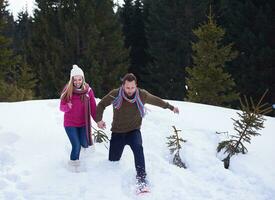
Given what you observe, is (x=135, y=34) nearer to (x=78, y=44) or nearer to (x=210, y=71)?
(x=78, y=44)

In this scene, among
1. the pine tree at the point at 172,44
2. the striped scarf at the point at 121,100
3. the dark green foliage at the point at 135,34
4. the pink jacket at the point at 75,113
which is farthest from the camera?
the dark green foliage at the point at 135,34

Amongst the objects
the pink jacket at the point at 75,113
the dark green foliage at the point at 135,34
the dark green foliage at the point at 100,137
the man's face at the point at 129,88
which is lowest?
the dark green foliage at the point at 100,137

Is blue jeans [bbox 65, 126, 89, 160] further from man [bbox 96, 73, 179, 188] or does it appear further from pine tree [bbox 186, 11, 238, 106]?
pine tree [bbox 186, 11, 238, 106]

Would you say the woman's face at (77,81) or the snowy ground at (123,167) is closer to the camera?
the snowy ground at (123,167)

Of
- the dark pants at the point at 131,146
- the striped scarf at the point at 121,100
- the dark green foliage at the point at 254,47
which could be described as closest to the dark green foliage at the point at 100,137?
the dark pants at the point at 131,146

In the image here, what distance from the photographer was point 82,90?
6.08 metres

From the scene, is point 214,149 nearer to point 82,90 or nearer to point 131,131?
point 131,131

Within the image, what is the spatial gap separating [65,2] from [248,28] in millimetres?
9977

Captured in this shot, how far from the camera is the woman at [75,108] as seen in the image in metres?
5.98

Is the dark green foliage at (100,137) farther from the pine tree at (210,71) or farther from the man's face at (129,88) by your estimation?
the pine tree at (210,71)

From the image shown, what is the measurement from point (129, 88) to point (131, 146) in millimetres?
887

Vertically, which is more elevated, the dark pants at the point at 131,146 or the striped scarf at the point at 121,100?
the striped scarf at the point at 121,100

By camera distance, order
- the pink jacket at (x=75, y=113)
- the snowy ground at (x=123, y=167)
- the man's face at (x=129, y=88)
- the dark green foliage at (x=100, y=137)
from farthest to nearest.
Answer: the dark green foliage at (x=100, y=137), the pink jacket at (x=75, y=113), the man's face at (x=129, y=88), the snowy ground at (x=123, y=167)

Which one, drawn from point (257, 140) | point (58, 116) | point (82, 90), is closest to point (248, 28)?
point (257, 140)
